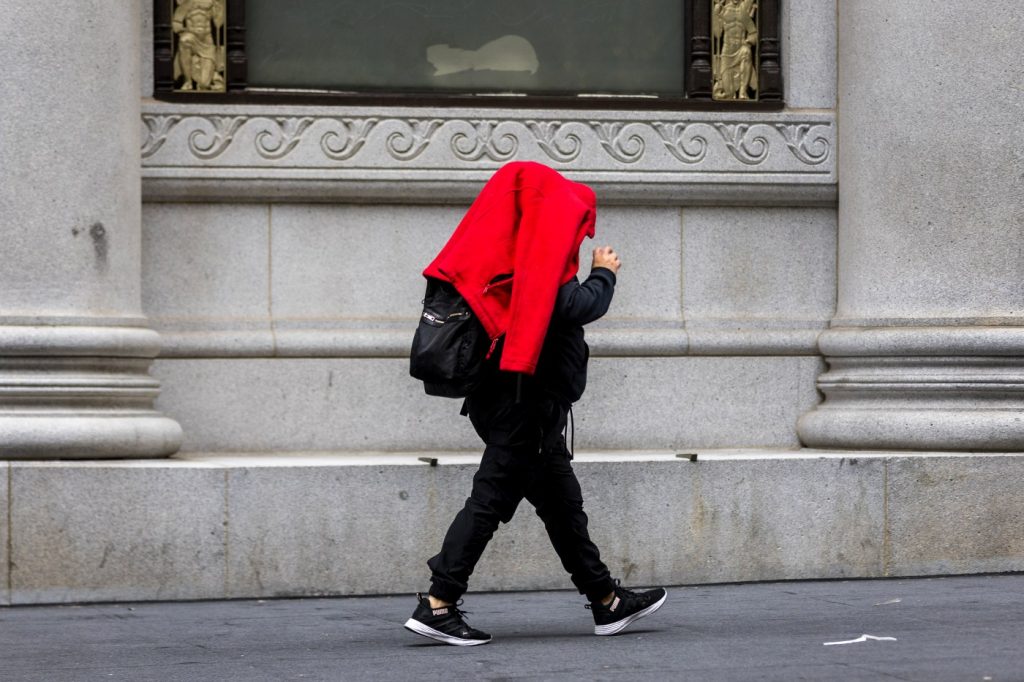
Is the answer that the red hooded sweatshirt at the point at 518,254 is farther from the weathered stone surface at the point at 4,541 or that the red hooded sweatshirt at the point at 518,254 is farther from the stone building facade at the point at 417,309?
the weathered stone surface at the point at 4,541

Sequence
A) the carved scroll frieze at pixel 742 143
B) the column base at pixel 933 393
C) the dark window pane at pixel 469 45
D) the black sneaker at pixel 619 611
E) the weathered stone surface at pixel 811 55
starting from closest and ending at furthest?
1. the black sneaker at pixel 619 611
2. the column base at pixel 933 393
3. the dark window pane at pixel 469 45
4. the carved scroll frieze at pixel 742 143
5. the weathered stone surface at pixel 811 55

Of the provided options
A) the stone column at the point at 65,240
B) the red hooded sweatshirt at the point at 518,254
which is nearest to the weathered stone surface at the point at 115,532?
the stone column at the point at 65,240

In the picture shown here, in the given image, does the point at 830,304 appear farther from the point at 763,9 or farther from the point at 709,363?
the point at 763,9

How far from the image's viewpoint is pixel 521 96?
9.59m

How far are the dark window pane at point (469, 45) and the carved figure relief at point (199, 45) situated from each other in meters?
0.19

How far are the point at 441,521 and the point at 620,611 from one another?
5.29 feet

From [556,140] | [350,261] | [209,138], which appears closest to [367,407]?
[350,261]

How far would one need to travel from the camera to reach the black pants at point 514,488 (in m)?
6.68

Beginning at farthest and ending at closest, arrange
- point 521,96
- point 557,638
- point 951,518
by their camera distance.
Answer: point 521,96 < point 951,518 < point 557,638

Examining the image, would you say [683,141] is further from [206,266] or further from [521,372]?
[521,372]

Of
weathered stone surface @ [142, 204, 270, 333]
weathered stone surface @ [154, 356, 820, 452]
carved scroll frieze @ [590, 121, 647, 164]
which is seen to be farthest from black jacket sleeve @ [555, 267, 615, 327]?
weathered stone surface @ [142, 204, 270, 333]

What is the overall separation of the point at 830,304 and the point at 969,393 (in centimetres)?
111

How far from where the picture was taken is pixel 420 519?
8.27 m

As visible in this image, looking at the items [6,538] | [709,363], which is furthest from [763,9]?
[6,538]
